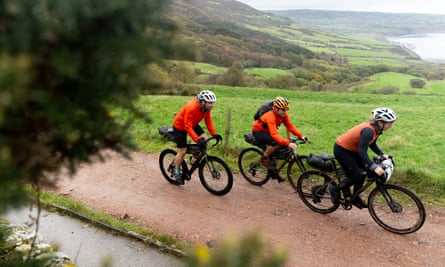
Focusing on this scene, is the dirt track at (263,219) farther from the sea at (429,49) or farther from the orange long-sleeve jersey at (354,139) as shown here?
the sea at (429,49)

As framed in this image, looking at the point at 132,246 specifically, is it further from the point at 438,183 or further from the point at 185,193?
the point at 438,183

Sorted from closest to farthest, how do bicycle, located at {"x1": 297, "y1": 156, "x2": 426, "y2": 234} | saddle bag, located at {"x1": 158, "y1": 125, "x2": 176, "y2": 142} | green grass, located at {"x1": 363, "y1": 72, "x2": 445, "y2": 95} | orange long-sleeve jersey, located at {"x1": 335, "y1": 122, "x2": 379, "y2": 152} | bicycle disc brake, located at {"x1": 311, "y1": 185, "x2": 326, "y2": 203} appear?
orange long-sleeve jersey, located at {"x1": 335, "y1": 122, "x2": 379, "y2": 152} < bicycle, located at {"x1": 297, "y1": 156, "x2": 426, "y2": 234} < bicycle disc brake, located at {"x1": 311, "y1": 185, "x2": 326, "y2": 203} < saddle bag, located at {"x1": 158, "y1": 125, "x2": 176, "y2": 142} < green grass, located at {"x1": 363, "y1": 72, "x2": 445, "y2": 95}

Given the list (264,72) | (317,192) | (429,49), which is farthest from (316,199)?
(429,49)

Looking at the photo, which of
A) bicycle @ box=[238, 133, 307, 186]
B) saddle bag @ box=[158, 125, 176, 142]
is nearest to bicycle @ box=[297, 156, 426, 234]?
bicycle @ box=[238, 133, 307, 186]

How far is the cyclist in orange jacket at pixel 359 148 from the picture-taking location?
234 inches

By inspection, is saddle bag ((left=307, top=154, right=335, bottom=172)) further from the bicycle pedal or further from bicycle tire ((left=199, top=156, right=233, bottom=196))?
bicycle tire ((left=199, top=156, right=233, bottom=196))

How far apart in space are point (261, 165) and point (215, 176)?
1.22 m

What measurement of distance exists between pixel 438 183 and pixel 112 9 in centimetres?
884

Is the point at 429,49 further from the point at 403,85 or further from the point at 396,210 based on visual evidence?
the point at 396,210

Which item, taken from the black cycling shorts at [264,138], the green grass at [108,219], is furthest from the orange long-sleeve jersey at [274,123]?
the green grass at [108,219]

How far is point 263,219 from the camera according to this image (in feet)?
22.9

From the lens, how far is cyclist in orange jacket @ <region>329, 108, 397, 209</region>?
19.5 feet

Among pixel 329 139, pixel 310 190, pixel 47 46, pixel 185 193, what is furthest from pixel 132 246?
pixel 329 139

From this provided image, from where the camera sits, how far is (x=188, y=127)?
7125mm
